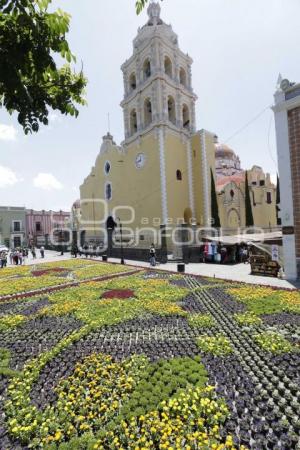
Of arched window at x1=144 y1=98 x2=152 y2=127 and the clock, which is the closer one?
the clock

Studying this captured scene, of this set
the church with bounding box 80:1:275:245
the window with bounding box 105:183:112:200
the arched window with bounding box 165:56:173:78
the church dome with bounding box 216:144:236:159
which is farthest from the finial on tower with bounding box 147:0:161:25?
the church dome with bounding box 216:144:236:159

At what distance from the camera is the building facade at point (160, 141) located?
28116 mm

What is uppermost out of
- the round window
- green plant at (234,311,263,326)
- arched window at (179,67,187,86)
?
arched window at (179,67,187,86)

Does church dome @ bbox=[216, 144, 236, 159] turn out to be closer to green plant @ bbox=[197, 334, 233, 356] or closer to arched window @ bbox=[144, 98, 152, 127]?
arched window @ bbox=[144, 98, 152, 127]

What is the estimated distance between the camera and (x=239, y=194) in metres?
35.4

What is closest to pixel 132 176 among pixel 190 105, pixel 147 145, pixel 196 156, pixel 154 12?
pixel 147 145

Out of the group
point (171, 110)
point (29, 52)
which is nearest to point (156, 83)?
point (171, 110)

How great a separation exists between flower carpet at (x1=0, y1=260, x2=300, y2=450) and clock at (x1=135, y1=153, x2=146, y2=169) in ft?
78.7

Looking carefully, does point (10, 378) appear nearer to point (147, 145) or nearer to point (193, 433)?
point (193, 433)

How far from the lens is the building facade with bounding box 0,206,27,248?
174 feet

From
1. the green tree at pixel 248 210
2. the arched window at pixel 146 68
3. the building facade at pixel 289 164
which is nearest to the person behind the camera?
the building facade at pixel 289 164

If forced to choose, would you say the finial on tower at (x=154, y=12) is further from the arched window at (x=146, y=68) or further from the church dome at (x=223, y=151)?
the church dome at (x=223, y=151)

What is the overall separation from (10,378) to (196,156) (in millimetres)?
29183

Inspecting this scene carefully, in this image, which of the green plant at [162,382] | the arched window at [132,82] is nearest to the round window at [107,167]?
the arched window at [132,82]
